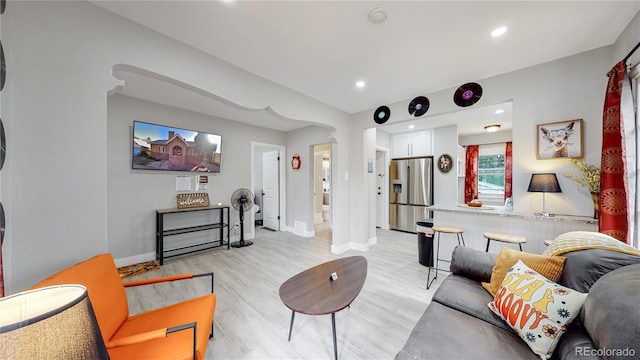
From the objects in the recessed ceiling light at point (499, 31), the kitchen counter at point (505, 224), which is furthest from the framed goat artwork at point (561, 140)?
the recessed ceiling light at point (499, 31)

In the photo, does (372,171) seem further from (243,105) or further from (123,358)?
(123,358)

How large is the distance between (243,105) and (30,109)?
150 cm

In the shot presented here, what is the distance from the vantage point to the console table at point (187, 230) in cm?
331

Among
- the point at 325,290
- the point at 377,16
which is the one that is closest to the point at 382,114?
the point at 377,16

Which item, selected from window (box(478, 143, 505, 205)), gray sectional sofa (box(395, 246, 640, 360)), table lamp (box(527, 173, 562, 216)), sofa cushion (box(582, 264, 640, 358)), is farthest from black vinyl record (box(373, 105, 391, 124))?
window (box(478, 143, 505, 205))

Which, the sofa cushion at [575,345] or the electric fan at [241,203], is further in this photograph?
the electric fan at [241,203]

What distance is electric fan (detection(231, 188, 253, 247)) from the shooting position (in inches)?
168

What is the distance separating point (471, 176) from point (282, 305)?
19.2ft

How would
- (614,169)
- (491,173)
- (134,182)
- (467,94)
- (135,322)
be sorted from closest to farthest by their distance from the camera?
(135,322), (614,169), (467,94), (134,182), (491,173)

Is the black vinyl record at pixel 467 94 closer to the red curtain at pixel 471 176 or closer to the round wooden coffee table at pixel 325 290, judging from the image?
the round wooden coffee table at pixel 325 290

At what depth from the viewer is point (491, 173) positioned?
5805 mm

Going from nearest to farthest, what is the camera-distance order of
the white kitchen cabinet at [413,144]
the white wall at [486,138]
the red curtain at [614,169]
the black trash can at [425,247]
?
the red curtain at [614,169], the black trash can at [425,247], the white kitchen cabinet at [413,144], the white wall at [486,138]

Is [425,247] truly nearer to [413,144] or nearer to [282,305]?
[282,305]

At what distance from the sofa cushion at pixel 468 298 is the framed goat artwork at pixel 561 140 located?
1749 mm
